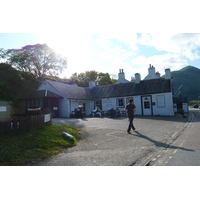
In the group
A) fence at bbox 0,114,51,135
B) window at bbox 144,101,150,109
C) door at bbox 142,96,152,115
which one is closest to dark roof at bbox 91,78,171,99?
door at bbox 142,96,152,115

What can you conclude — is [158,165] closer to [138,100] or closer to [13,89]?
[138,100]

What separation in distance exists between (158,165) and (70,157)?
2.61 meters

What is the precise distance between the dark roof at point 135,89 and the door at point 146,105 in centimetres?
88

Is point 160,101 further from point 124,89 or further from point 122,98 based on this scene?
→ point 124,89

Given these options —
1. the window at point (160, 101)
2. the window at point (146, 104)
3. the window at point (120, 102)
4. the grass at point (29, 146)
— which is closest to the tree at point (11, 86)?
the window at point (120, 102)

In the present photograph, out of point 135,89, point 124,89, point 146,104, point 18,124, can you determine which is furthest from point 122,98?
point 18,124

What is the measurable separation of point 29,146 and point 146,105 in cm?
2003

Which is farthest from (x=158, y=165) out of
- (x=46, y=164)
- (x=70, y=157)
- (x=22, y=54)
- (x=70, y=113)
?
(x=22, y=54)

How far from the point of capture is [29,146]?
5914mm

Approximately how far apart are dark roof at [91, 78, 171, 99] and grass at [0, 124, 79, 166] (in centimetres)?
1847

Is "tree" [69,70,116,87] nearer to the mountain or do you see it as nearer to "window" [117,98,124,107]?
"window" [117,98,124,107]

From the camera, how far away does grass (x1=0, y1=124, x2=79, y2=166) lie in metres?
4.82

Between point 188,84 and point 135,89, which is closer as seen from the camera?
point 135,89

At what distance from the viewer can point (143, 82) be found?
26.1 meters
